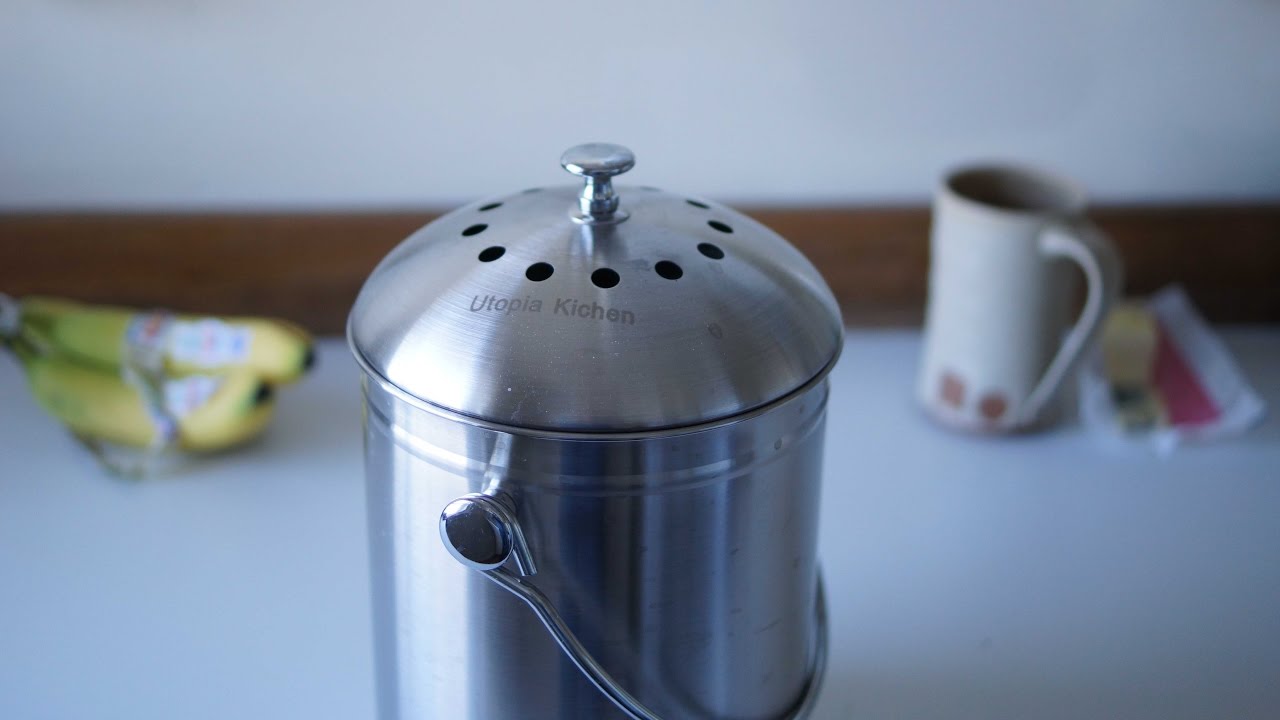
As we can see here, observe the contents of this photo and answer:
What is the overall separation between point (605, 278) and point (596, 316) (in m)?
0.02

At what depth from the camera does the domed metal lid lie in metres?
0.38

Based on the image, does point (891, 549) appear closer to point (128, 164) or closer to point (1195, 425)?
point (1195, 425)

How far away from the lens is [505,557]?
1.27 feet

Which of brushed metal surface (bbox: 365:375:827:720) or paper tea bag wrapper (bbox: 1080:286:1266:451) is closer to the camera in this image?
brushed metal surface (bbox: 365:375:827:720)

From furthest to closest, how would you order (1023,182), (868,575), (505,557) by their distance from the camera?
(1023,182) < (868,575) < (505,557)

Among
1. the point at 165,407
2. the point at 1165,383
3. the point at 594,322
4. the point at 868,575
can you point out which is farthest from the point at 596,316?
the point at 1165,383

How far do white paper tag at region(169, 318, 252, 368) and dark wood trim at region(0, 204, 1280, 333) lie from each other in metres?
0.10

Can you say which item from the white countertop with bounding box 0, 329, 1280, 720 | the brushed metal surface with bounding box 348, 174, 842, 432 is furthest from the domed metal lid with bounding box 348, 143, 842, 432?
the white countertop with bounding box 0, 329, 1280, 720

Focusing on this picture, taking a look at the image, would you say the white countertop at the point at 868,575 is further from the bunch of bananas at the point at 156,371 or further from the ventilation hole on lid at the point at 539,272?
the ventilation hole on lid at the point at 539,272

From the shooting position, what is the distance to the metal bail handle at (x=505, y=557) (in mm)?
383

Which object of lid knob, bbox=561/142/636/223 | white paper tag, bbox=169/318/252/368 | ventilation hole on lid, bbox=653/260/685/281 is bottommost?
white paper tag, bbox=169/318/252/368

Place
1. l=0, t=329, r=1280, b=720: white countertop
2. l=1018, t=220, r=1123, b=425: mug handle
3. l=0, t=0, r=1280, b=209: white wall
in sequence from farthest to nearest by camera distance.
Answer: l=0, t=0, r=1280, b=209: white wall < l=1018, t=220, r=1123, b=425: mug handle < l=0, t=329, r=1280, b=720: white countertop

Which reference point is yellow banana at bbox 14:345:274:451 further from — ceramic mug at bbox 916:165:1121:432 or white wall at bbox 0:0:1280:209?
ceramic mug at bbox 916:165:1121:432

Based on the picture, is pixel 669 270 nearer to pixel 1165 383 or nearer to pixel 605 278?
pixel 605 278
